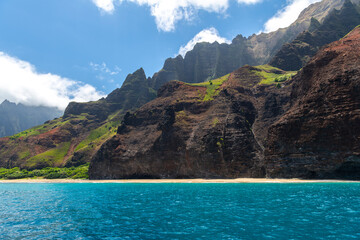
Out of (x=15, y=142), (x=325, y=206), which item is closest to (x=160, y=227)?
(x=325, y=206)

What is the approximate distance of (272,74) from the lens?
14612 cm

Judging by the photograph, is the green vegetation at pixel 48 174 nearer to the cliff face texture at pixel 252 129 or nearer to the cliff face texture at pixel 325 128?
the cliff face texture at pixel 252 129

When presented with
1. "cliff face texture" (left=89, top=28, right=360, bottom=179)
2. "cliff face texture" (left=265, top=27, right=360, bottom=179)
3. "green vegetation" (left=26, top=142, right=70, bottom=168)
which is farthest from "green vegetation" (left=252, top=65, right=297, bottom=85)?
"green vegetation" (left=26, top=142, right=70, bottom=168)

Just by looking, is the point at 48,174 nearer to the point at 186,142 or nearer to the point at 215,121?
the point at 186,142

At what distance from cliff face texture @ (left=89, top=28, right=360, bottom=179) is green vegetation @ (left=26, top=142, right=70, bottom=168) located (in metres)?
70.9

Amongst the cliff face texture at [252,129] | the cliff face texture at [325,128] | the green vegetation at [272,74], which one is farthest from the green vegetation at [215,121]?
the green vegetation at [272,74]

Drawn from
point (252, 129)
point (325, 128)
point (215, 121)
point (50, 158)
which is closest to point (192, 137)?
point (215, 121)

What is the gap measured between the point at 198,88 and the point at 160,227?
128653mm

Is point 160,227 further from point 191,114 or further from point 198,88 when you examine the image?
point 198,88

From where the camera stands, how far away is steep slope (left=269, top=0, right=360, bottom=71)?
160250mm

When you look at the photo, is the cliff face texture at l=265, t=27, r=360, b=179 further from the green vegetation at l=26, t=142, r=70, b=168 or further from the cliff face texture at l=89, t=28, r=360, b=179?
the green vegetation at l=26, t=142, r=70, b=168

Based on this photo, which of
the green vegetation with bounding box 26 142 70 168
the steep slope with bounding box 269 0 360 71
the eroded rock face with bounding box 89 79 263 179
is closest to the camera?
the eroded rock face with bounding box 89 79 263 179

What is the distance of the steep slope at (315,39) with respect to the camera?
526 ft

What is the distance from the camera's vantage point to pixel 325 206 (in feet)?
81.3
